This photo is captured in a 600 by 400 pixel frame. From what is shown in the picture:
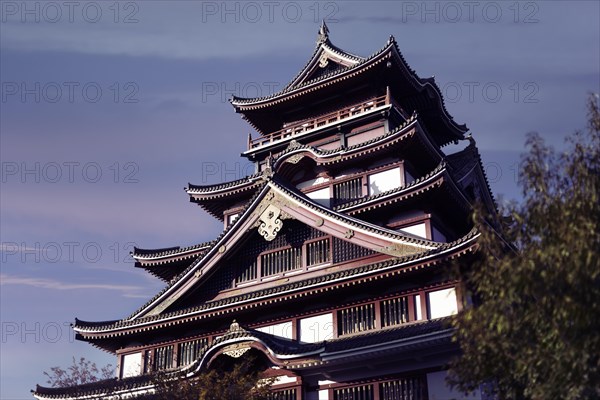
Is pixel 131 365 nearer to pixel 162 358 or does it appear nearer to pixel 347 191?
pixel 162 358

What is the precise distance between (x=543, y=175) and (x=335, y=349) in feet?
35.5

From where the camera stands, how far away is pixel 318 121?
36500 millimetres

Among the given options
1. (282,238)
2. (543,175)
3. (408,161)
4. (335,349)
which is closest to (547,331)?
(543,175)

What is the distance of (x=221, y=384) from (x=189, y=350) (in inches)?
286

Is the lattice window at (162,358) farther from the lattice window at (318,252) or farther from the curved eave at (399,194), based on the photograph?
the curved eave at (399,194)

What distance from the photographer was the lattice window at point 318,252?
2738cm

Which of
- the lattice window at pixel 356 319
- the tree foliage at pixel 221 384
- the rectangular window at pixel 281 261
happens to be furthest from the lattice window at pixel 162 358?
the lattice window at pixel 356 319

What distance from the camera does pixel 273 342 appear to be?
2331 cm

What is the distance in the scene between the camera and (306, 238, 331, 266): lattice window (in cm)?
2738

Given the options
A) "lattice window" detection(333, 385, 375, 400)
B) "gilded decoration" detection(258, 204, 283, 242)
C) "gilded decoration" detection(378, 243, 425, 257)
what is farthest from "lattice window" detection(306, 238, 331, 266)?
"lattice window" detection(333, 385, 375, 400)

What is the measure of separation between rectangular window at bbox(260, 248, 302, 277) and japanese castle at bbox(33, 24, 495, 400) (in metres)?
0.05

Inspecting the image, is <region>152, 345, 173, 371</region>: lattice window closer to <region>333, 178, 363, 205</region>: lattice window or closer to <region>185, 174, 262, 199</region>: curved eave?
<region>185, 174, 262, 199</region>: curved eave

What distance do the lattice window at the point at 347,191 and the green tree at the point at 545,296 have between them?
17.5 meters

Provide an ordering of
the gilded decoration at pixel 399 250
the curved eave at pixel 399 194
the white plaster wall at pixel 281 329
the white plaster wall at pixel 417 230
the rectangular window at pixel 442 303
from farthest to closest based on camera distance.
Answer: the white plaster wall at pixel 417 230
the curved eave at pixel 399 194
the white plaster wall at pixel 281 329
the gilded decoration at pixel 399 250
the rectangular window at pixel 442 303
